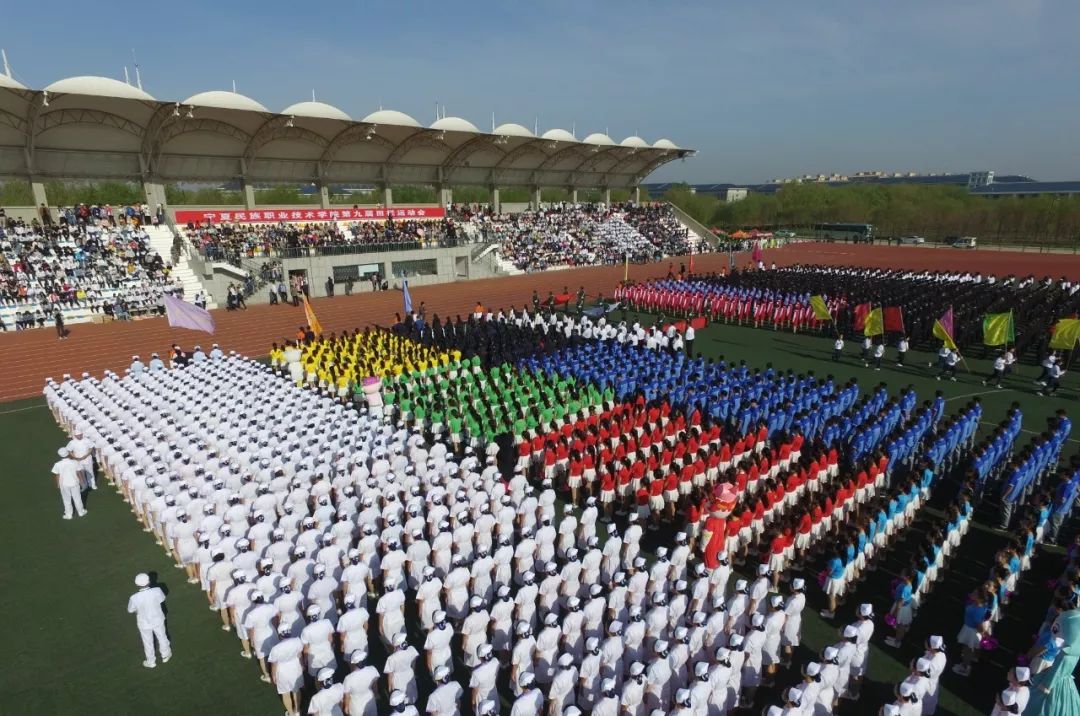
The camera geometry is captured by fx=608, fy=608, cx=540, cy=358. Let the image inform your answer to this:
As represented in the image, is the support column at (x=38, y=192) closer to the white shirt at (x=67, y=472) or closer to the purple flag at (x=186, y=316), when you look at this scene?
the purple flag at (x=186, y=316)

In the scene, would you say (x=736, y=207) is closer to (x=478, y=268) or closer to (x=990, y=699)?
(x=478, y=268)

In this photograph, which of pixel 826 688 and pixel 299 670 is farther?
pixel 299 670

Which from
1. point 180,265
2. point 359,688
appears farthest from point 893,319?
point 180,265

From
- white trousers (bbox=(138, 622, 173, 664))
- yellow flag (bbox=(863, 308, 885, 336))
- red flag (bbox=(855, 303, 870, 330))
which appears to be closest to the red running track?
red flag (bbox=(855, 303, 870, 330))

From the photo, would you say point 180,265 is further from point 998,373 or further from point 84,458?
point 998,373

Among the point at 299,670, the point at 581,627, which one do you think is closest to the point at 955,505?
the point at 581,627

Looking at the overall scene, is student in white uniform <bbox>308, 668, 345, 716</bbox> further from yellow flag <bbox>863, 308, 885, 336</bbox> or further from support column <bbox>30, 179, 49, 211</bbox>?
support column <bbox>30, 179, 49, 211</bbox>


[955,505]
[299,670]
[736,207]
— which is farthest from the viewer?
[736,207]

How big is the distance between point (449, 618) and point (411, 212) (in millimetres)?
38227

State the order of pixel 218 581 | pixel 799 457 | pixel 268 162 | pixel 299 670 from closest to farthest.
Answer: pixel 299 670 → pixel 218 581 → pixel 799 457 → pixel 268 162

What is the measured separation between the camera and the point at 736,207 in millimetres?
87500

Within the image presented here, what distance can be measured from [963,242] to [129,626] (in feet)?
227

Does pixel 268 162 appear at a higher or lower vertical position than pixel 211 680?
higher

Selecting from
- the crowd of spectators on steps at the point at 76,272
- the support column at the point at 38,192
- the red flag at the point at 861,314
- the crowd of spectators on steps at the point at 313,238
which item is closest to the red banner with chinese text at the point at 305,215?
the crowd of spectators on steps at the point at 313,238
